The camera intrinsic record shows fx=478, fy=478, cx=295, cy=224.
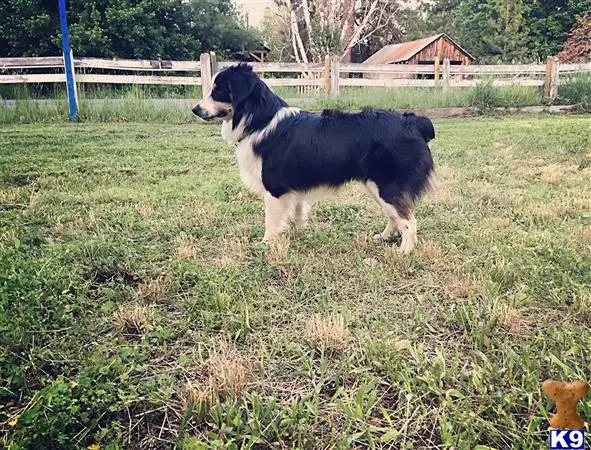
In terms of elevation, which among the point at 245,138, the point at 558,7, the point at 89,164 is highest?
the point at 558,7

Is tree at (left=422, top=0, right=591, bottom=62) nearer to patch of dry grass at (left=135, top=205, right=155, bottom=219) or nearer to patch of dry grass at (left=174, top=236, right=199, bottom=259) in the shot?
patch of dry grass at (left=135, top=205, right=155, bottom=219)

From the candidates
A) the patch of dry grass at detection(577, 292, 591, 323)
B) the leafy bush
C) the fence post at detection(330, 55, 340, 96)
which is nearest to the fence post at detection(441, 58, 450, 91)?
the leafy bush

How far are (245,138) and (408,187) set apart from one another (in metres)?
1.29

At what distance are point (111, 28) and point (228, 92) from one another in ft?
45.8

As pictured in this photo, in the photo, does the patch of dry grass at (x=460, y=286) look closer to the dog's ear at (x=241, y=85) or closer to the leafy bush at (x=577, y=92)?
the dog's ear at (x=241, y=85)

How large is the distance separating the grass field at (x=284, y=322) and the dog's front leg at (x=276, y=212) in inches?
6.8

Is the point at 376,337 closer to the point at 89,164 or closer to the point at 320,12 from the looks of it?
the point at 89,164

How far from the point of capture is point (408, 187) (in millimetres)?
3406

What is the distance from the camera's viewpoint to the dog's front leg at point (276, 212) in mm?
3582

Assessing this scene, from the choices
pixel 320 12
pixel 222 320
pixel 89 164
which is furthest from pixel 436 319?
pixel 320 12

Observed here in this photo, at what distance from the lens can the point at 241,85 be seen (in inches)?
143

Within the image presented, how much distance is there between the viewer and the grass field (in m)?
1.66

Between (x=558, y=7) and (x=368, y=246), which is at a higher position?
(x=558, y=7)

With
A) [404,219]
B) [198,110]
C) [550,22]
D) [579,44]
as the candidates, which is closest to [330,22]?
[550,22]
